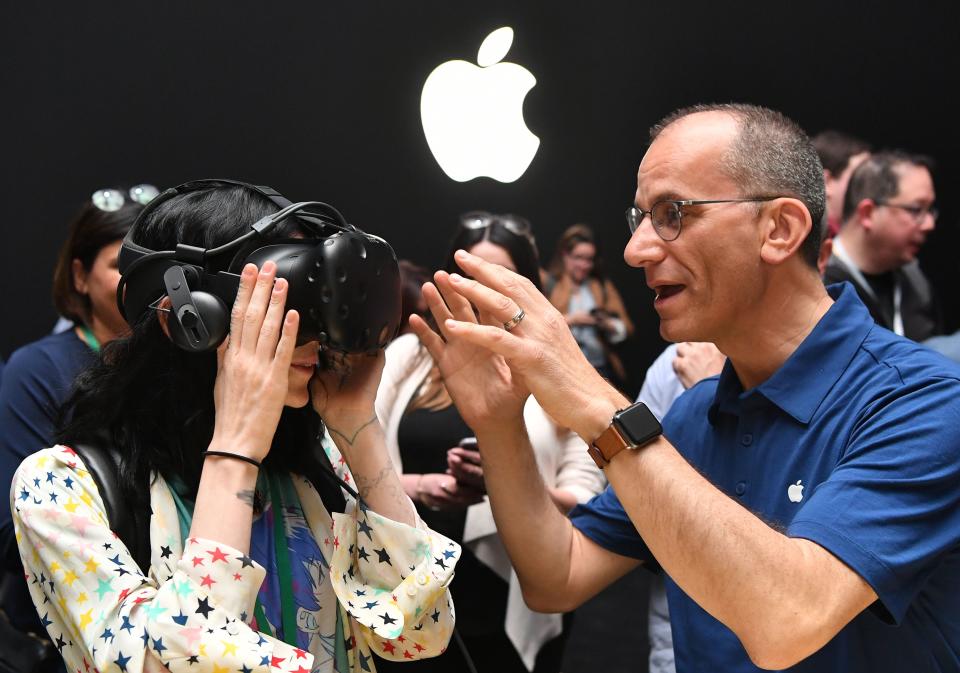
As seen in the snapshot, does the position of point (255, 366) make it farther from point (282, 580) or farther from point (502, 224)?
point (502, 224)

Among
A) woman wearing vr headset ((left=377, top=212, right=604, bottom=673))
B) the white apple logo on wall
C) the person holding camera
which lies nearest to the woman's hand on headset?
the white apple logo on wall

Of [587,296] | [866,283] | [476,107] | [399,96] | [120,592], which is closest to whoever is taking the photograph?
[120,592]

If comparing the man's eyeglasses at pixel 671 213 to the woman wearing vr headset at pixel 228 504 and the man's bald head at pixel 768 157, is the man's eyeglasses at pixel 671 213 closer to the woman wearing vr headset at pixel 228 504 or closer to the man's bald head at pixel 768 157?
the man's bald head at pixel 768 157

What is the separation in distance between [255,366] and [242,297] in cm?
8

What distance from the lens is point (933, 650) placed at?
1.33 m

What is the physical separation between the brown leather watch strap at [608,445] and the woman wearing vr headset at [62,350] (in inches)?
40.7

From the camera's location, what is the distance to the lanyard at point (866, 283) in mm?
3303

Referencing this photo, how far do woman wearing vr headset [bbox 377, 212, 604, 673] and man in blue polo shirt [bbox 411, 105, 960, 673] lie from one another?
598 millimetres

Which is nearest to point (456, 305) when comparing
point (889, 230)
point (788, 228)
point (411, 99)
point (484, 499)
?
point (788, 228)

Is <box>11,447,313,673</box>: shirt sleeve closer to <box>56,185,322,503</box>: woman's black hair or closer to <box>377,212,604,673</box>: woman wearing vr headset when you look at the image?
<box>56,185,322,503</box>: woman's black hair

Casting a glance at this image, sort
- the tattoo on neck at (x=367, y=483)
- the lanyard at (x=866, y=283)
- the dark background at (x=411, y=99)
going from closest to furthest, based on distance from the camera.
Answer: the tattoo on neck at (x=367, y=483) < the lanyard at (x=866, y=283) < the dark background at (x=411, y=99)

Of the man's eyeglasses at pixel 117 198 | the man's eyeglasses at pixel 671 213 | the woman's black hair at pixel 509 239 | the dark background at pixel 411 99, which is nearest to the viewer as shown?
the man's eyeglasses at pixel 671 213

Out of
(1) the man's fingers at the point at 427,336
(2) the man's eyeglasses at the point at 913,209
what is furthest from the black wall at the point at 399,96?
(1) the man's fingers at the point at 427,336

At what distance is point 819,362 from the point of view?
1.48m
